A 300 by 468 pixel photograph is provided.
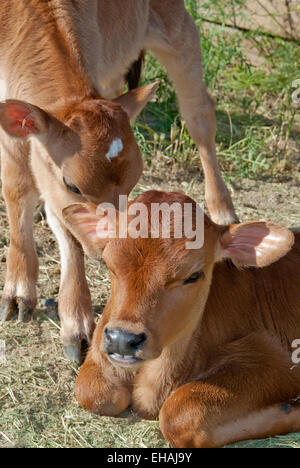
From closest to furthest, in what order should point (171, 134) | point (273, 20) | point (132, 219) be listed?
point (132, 219), point (171, 134), point (273, 20)

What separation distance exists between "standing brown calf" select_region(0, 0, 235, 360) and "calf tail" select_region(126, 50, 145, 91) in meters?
0.85

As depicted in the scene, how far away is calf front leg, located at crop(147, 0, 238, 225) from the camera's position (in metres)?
7.35

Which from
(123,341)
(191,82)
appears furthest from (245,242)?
(191,82)

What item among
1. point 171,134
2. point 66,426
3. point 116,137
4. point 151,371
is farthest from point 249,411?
point 171,134

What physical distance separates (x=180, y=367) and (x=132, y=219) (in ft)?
3.04

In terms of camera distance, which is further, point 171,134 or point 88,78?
point 171,134

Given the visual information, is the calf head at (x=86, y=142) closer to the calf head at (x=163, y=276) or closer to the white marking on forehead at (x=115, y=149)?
the white marking on forehead at (x=115, y=149)

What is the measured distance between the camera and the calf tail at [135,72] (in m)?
7.67

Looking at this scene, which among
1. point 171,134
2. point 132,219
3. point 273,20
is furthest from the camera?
point 273,20

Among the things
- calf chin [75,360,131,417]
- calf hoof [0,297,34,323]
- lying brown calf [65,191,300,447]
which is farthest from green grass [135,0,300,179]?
calf chin [75,360,131,417]

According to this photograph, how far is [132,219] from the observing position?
4.48 metres

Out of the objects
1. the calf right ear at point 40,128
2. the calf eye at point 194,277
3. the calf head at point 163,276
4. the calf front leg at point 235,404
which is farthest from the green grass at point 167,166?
the calf right ear at point 40,128
